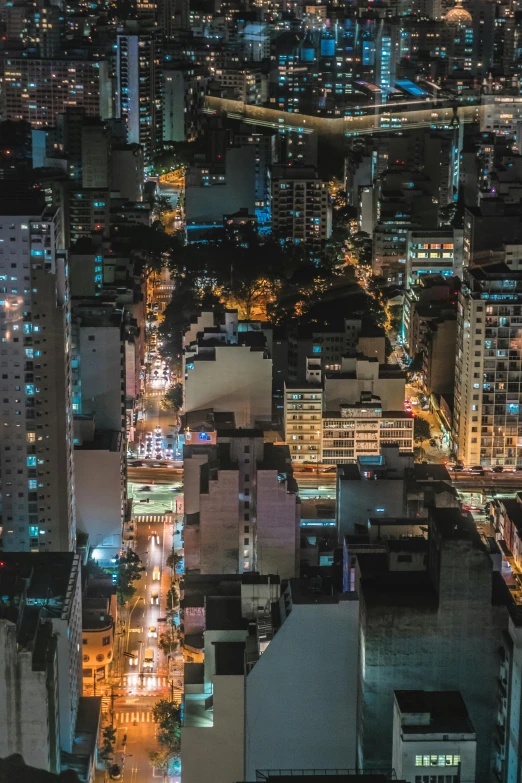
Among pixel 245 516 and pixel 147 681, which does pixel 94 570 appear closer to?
pixel 245 516

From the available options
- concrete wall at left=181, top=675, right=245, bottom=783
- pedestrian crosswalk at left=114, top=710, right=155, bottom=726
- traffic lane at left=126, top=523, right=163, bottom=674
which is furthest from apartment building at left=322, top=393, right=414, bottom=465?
concrete wall at left=181, top=675, right=245, bottom=783

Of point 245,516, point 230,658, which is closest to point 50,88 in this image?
point 245,516

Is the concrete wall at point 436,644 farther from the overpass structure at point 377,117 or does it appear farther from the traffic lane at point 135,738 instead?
the overpass structure at point 377,117

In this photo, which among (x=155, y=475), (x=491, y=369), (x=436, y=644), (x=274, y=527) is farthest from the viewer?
(x=491, y=369)

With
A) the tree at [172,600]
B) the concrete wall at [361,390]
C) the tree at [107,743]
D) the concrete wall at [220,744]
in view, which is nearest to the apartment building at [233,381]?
the concrete wall at [361,390]

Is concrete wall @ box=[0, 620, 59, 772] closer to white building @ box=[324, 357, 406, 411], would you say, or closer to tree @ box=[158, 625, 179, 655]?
tree @ box=[158, 625, 179, 655]

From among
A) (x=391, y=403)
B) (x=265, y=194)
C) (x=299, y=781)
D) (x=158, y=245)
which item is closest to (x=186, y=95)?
(x=265, y=194)
